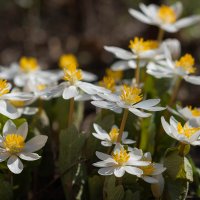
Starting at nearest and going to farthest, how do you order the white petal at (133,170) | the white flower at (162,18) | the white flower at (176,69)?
the white petal at (133,170), the white flower at (176,69), the white flower at (162,18)

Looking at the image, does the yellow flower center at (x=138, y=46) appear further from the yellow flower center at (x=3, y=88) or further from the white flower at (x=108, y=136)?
the yellow flower center at (x=3, y=88)

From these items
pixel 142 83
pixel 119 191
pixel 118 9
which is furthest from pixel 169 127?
pixel 118 9

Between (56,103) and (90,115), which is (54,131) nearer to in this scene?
(56,103)

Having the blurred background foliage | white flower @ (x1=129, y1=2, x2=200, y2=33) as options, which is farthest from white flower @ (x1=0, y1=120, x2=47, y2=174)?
the blurred background foliage

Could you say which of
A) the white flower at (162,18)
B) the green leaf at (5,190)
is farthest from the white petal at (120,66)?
the green leaf at (5,190)

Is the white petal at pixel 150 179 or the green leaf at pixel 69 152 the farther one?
the green leaf at pixel 69 152

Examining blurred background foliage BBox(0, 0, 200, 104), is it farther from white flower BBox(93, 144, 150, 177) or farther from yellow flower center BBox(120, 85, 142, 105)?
white flower BBox(93, 144, 150, 177)
